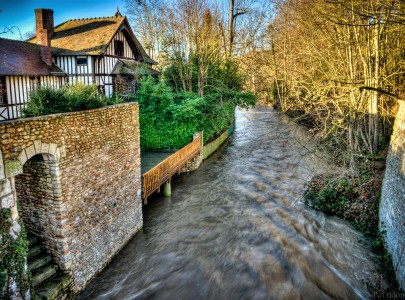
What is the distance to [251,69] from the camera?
897 inches

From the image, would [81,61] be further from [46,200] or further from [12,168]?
[12,168]

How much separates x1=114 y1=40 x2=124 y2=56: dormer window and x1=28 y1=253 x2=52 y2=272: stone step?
15.6 metres

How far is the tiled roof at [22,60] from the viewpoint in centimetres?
1382

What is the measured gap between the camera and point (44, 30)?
1664 cm

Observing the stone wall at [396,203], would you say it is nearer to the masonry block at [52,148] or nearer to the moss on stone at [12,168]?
the masonry block at [52,148]

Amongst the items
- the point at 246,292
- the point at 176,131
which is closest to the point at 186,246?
the point at 246,292

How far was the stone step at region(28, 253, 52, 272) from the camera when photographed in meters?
6.86

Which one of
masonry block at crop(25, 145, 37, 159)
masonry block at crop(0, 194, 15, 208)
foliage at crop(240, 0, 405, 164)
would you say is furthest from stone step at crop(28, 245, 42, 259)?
foliage at crop(240, 0, 405, 164)

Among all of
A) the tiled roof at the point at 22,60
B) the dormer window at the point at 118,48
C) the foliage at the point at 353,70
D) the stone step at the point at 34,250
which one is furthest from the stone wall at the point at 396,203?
the dormer window at the point at 118,48

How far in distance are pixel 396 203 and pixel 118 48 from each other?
1795cm

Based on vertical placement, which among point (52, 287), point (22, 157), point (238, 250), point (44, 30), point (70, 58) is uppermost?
point (44, 30)

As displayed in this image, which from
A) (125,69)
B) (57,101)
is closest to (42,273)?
(57,101)

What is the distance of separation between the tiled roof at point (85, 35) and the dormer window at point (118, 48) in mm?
854

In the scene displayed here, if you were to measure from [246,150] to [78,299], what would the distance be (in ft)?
52.6
